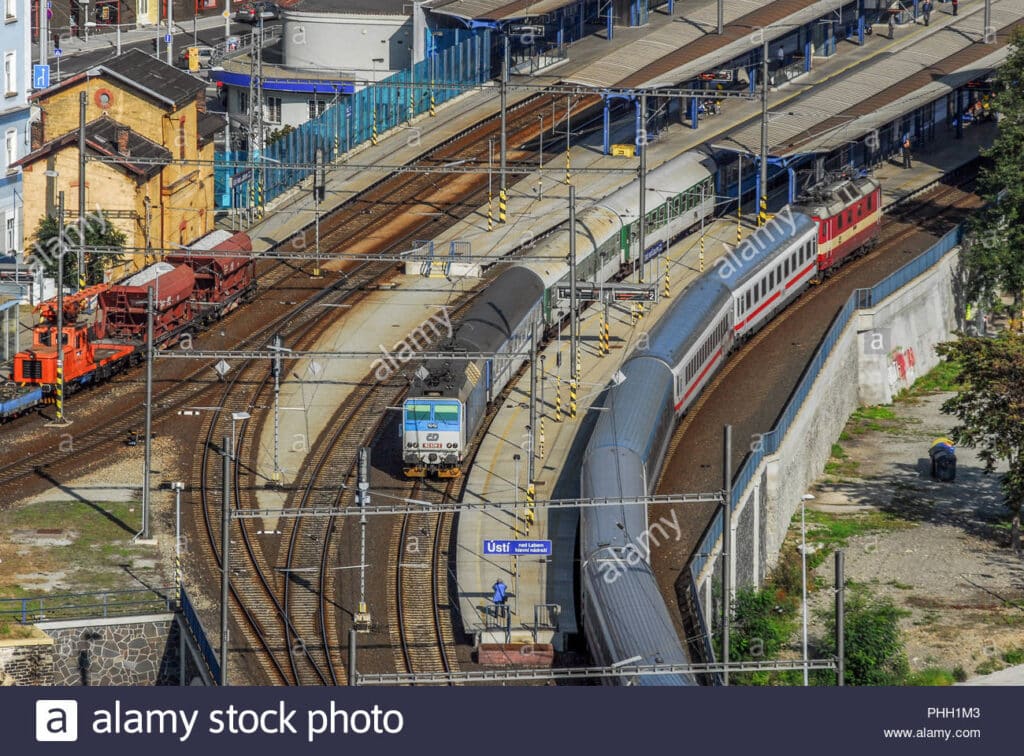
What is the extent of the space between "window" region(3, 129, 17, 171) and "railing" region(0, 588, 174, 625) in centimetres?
3748

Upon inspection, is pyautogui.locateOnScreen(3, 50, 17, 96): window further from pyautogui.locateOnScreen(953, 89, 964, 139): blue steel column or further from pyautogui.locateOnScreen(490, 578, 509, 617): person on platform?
pyautogui.locateOnScreen(953, 89, 964, 139): blue steel column

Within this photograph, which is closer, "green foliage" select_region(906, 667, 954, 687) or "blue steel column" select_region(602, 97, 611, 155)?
"green foliage" select_region(906, 667, 954, 687)

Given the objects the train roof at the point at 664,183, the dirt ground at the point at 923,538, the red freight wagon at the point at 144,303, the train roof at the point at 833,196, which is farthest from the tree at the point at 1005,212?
the red freight wagon at the point at 144,303

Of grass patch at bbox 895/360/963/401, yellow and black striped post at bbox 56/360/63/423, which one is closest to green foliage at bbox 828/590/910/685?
yellow and black striped post at bbox 56/360/63/423

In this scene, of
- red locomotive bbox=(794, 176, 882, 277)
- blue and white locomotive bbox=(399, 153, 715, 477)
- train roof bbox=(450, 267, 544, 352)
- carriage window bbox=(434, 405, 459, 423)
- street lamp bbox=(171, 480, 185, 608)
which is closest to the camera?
street lamp bbox=(171, 480, 185, 608)

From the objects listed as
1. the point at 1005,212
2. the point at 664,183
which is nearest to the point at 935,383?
the point at 1005,212

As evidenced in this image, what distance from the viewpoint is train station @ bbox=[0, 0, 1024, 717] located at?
6781 centimetres

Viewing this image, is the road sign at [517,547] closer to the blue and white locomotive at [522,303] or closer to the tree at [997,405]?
the blue and white locomotive at [522,303]

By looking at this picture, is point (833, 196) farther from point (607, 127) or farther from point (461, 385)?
point (461, 385)

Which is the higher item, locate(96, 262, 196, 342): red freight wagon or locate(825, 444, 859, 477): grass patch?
locate(96, 262, 196, 342): red freight wagon

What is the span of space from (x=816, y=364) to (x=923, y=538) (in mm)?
7974

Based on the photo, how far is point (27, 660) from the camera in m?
61.1

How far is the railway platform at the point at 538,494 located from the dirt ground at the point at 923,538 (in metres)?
8.69

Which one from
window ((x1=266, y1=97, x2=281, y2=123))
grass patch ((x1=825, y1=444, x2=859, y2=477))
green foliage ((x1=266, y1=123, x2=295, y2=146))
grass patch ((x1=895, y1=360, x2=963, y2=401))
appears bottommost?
grass patch ((x1=895, y1=360, x2=963, y2=401))
